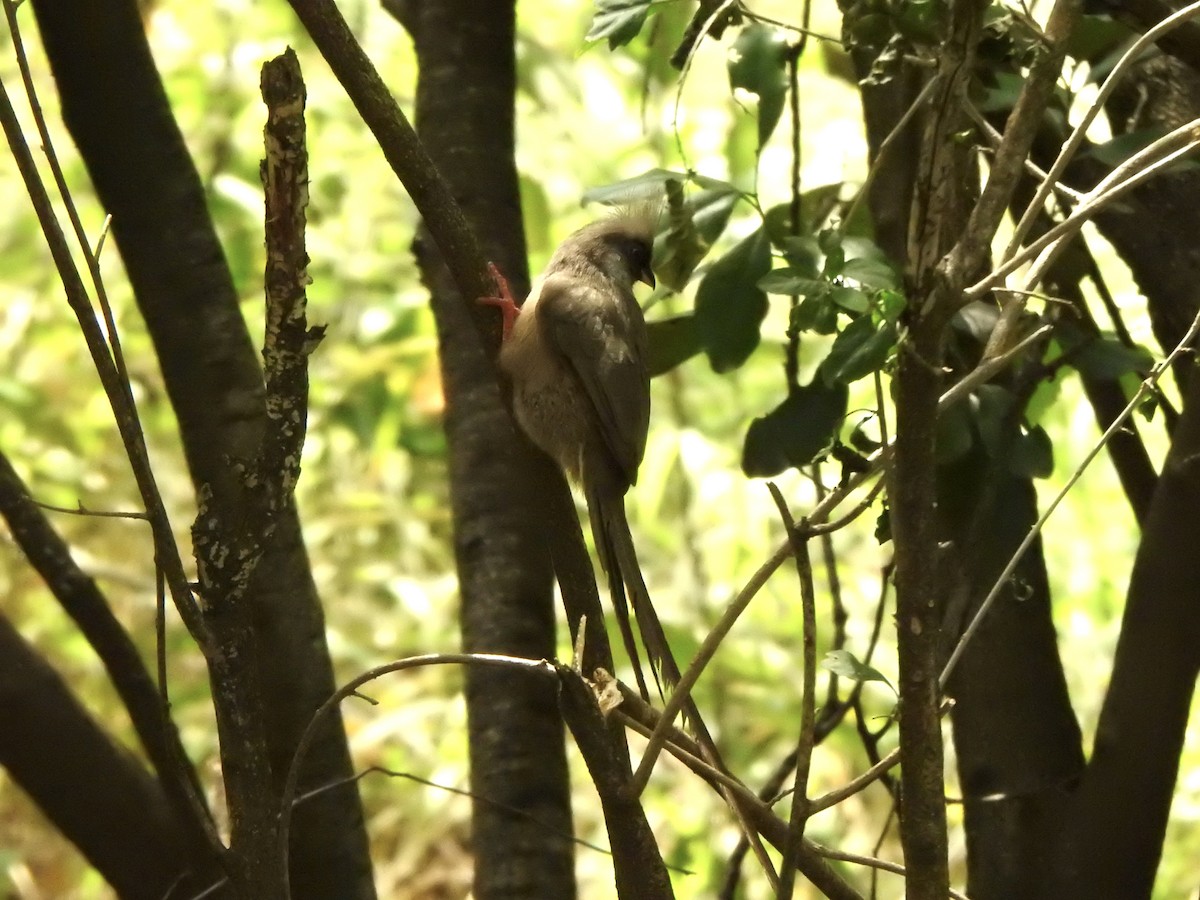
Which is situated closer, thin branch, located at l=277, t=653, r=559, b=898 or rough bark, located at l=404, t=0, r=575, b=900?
thin branch, located at l=277, t=653, r=559, b=898

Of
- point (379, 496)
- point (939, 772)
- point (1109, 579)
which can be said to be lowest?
point (939, 772)

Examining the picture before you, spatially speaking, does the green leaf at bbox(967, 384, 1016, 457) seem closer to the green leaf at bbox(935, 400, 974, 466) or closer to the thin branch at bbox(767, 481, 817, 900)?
the green leaf at bbox(935, 400, 974, 466)

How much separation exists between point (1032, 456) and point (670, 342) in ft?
1.65

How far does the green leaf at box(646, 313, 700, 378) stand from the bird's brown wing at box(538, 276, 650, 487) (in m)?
0.26

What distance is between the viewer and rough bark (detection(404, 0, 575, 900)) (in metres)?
1.74

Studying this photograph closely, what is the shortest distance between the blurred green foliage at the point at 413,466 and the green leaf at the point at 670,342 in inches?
42.0

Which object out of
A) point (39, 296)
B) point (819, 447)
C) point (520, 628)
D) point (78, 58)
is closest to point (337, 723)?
point (520, 628)

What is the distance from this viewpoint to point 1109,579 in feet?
10.5

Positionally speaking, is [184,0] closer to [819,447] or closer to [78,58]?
[78,58]

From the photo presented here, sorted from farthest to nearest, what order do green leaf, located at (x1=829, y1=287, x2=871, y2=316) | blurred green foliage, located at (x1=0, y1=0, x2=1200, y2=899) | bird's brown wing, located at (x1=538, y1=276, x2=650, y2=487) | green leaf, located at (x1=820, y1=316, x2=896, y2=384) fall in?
blurred green foliage, located at (x1=0, y1=0, x2=1200, y2=899), bird's brown wing, located at (x1=538, y1=276, x2=650, y2=487), green leaf, located at (x1=829, y1=287, x2=871, y2=316), green leaf, located at (x1=820, y1=316, x2=896, y2=384)

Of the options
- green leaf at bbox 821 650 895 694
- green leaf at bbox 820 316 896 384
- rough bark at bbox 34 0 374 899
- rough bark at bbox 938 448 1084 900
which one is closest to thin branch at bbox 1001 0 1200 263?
green leaf at bbox 820 316 896 384

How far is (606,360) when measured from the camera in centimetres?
213

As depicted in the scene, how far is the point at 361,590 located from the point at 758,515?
3.87ft

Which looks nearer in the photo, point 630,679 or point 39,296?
point 630,679
